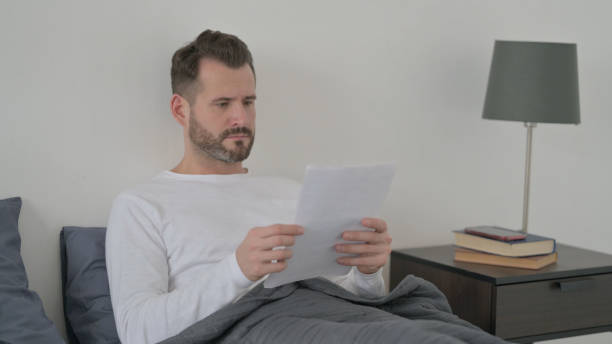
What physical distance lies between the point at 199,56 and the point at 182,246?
0.54m

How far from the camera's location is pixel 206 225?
1.71 m

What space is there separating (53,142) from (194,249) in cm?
53

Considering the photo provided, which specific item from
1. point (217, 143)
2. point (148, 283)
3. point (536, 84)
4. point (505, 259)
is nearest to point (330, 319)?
point (148, 283)

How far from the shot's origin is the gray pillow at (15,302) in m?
1.44

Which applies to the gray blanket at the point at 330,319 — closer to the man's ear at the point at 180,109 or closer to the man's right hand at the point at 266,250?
the man's right hand at the point at 266,250

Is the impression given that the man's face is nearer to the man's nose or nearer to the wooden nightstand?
the man's nose

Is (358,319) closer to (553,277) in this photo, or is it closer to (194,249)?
(194,249)

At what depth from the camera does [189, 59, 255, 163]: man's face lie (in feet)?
5.90

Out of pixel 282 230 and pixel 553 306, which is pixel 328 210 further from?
pixel 553 306

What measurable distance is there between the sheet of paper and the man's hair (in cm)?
62

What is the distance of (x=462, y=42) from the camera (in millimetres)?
2477

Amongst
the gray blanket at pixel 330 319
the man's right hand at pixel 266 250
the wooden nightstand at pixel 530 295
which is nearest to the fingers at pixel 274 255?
the man's right hand at pixel 266 250

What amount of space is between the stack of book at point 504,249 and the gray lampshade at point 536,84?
398 millimetres

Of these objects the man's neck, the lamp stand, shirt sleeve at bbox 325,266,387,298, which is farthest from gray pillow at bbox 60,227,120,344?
the lamp stand
